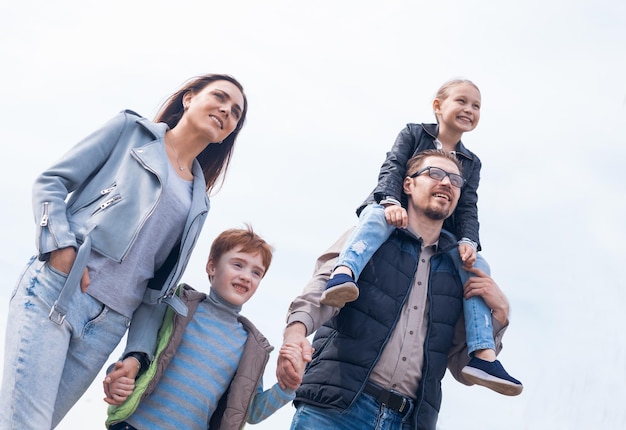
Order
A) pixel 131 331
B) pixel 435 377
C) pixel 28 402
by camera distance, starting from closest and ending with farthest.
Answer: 1. pixel 28 402
2. pixel 131 331
3. pixel 435 377

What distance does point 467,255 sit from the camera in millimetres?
5414

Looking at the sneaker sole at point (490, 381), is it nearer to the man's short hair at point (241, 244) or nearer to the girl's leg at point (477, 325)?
the girl's leg at point (477, 325)

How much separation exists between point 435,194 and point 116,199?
2302mm

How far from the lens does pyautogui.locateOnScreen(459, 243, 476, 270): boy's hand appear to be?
5.41 m

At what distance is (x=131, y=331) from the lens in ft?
15.0

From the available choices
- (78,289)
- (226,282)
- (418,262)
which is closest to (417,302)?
(418,262)

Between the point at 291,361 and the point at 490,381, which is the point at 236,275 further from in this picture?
the point at 490,381

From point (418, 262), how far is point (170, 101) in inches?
79.7

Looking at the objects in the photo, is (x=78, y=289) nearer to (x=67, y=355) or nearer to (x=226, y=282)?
(x=67, y=355)

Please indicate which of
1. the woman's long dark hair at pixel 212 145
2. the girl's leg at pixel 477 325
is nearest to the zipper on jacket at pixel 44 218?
the woman's long dark hair at pixel 212 145

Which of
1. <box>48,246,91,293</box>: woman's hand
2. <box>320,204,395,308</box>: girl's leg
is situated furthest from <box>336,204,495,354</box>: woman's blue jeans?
<box>48,246,91,293</box>: woman's hand

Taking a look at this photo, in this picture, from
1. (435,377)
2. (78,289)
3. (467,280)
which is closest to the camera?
(78,289)

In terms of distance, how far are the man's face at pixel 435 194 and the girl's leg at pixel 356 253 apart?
0.28 metres

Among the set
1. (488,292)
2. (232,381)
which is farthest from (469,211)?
(232,381)
